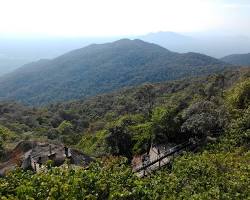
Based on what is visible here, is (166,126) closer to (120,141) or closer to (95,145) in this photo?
(120,141)

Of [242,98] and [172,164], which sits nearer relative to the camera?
[172,164]

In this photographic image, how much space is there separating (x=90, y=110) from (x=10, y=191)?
89.1 m

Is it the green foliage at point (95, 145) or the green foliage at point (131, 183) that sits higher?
the green foliage at point (131, 183)

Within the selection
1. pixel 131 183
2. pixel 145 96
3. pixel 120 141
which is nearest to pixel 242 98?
pixel 120 141

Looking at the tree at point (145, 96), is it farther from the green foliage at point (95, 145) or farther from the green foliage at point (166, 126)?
the green foliage at point (166, 126)

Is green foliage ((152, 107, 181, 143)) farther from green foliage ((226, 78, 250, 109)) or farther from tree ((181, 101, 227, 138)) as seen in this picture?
green foliage ((226, 78, 250, 109))

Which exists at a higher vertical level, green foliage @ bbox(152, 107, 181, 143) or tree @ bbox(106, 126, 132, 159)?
green foliage @ bbox(152, 107, 181, 143)

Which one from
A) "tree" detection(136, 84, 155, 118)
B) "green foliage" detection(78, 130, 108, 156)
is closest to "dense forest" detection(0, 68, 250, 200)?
"green foliage" detection(78, 130, 108, 156)

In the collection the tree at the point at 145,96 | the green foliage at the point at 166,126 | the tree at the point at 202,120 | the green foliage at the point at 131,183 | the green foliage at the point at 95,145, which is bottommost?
the tree at the point at 145,96

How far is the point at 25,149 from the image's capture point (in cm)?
3650

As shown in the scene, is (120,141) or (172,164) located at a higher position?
(172,164)

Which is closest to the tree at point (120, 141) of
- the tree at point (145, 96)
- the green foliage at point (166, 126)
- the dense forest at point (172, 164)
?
the dense forest at point (172, 164)

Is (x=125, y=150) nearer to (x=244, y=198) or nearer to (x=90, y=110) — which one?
(x=244, y=198)

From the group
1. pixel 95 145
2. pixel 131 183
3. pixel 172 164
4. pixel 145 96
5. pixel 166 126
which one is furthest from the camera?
pixel 145 96
